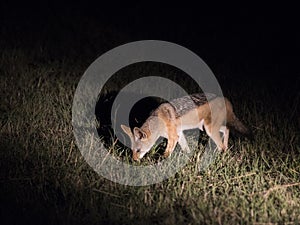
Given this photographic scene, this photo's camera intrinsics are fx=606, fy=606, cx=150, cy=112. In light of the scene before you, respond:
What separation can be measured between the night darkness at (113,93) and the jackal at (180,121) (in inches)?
13.1

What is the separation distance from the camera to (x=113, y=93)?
619cm

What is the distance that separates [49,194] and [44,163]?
16.8 inches

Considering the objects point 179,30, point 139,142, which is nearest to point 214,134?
point 139,142

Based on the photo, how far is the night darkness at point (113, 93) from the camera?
3855 mm

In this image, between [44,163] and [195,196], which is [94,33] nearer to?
[44,163]

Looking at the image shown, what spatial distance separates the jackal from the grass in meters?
0.14

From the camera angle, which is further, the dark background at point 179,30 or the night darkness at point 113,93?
the dark background at point 179,30

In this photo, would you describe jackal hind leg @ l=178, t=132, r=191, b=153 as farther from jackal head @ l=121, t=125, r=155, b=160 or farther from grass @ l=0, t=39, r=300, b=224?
jackal head @ l=121, t=125, r=155, b=160

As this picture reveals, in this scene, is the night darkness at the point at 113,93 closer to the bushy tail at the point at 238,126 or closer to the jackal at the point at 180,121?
the bushy tail at the point at 238,126

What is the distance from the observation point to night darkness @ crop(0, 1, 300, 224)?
386cm

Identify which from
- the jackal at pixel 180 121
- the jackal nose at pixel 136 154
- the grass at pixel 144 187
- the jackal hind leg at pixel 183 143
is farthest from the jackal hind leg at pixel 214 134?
the jackal nose at pixel 136 154

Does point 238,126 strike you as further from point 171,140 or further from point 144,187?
point 144,187

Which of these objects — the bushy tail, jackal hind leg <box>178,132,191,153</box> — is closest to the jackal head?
jackal hind leg <box>178,132,191,153</box>

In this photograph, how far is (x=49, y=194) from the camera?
13.4 feet
